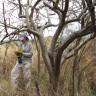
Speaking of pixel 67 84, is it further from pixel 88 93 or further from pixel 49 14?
pixel 49 14

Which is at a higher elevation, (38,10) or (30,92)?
(38,10)

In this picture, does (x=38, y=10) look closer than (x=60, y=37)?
No

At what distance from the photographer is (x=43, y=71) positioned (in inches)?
372

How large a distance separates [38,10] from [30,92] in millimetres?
4595

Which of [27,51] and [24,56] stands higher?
[27,51]

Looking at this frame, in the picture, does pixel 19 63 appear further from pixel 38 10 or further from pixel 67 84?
pixel 67 84

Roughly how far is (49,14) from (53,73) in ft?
8.26

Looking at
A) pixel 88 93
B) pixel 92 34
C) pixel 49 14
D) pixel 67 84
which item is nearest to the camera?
pixel 67 84

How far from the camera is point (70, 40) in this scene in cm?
816

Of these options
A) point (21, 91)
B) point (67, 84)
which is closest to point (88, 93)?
point (67, 84)

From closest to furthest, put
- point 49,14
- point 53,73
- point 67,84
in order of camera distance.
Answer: point 67,84
point 53,73
point 49,14

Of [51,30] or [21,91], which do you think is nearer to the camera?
[21,91]

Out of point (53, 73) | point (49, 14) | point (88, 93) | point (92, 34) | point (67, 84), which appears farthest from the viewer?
point (49, 14)

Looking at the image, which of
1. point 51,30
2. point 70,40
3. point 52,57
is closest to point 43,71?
point 52,57
